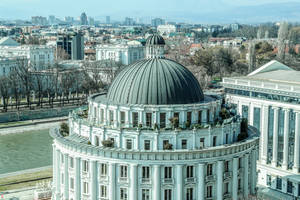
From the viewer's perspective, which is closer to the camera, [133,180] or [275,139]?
[133,180]

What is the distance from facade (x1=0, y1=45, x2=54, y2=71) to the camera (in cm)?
17000

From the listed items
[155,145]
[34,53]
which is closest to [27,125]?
[155,145]

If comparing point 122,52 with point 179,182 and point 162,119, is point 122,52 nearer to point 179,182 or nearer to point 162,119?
point 162,119

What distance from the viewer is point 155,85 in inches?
2080

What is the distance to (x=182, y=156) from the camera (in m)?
49.8

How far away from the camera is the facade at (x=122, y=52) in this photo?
18925cm

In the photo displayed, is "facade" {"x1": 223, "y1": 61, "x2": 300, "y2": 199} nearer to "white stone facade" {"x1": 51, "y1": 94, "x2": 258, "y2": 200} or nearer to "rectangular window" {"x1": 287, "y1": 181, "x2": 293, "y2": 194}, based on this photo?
"rectangular window" {"x1": 287, "y1": 181, "x2": 293, "y2": 194}

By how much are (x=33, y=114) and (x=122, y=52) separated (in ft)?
248

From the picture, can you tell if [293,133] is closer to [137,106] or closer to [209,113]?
[209,113]

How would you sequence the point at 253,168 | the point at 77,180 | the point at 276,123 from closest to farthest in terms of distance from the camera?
the point at 77,180, the point at 253,168, the point at 276,123

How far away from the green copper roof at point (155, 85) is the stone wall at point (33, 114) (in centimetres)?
6519

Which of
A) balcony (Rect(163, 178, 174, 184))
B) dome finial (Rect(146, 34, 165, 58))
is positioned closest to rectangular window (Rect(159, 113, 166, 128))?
balcony (Rect(163, 178, 174, 184))

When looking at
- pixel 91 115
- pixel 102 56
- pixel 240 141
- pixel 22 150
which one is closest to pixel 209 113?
pixel 240 141

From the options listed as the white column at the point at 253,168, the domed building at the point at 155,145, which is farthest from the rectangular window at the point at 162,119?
the white column at the point at 253,168
